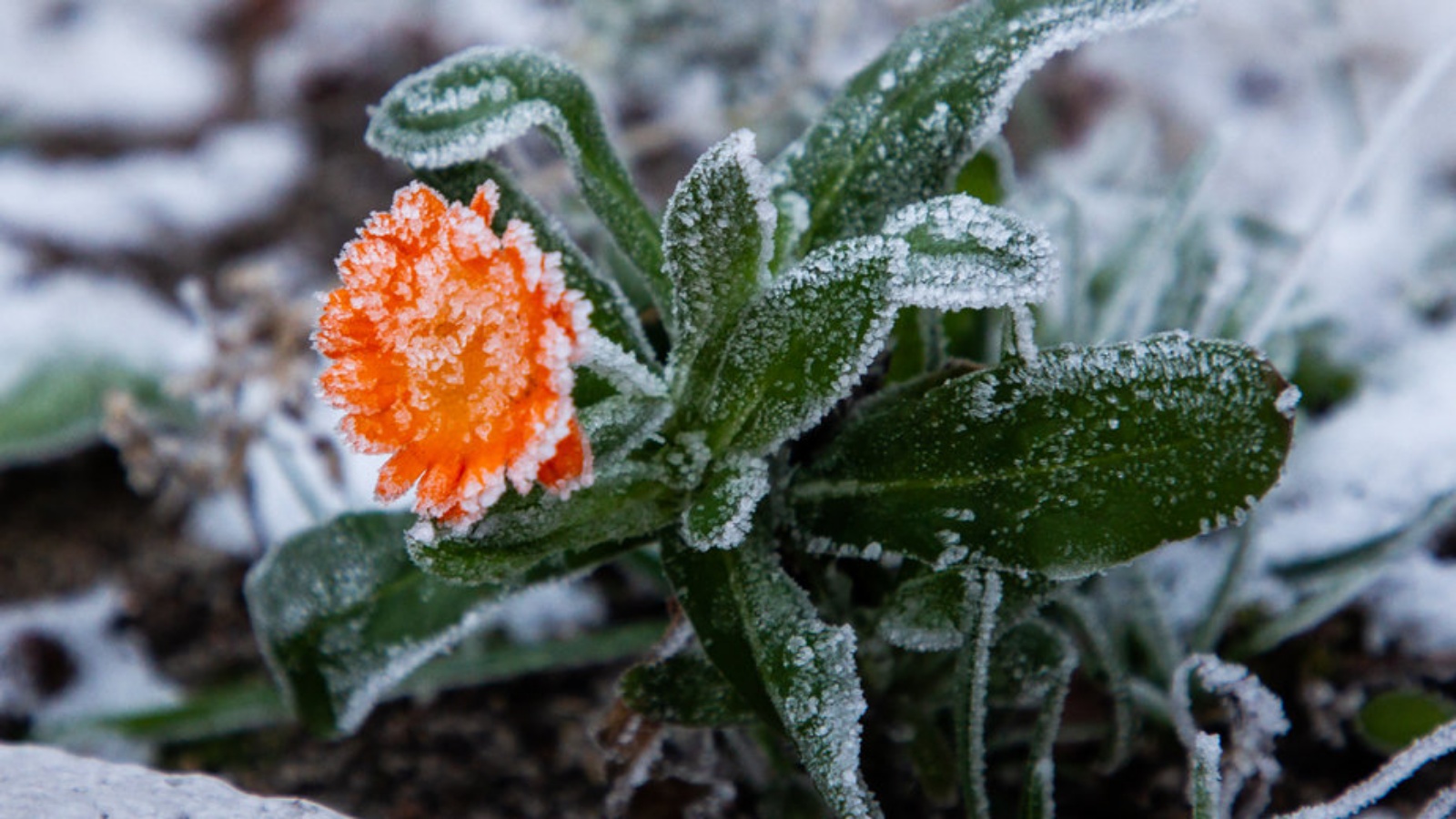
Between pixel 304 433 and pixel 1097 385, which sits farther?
pixel 304 433

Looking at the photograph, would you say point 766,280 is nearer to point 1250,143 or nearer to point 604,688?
point 604,688

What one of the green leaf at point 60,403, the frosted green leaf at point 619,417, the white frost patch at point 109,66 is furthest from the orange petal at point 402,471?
the white frost patch at point 109,66

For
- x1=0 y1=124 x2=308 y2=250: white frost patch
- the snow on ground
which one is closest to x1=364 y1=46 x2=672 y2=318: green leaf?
the snow on ground

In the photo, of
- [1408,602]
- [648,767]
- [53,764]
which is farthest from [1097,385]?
[53,764]

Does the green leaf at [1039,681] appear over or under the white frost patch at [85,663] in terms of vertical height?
under

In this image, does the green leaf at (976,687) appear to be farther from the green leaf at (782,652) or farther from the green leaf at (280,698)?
the green leaf at (280,698)

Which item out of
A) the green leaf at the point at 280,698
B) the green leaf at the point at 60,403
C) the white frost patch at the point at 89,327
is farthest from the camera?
the white frost patch at the point at 89,327

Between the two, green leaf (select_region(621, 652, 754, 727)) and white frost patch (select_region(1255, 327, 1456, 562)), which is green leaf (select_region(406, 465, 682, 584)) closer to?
green leaf (select_region(621, 652, 754, 727))

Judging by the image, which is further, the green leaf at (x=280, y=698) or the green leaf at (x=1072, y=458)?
the green leaf at (x=280, y=698)
